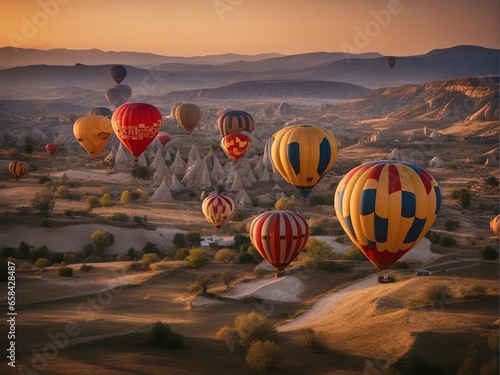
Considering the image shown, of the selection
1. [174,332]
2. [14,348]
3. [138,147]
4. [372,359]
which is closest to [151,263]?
[138,147]

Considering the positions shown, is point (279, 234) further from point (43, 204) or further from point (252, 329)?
point (43, 204)

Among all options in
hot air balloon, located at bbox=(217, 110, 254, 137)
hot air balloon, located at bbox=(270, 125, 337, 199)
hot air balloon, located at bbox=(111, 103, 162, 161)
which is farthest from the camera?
hot air balloon, located at bbox=(217, 110, 254, 137)

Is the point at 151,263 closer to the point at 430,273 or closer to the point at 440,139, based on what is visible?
the point at 430,273

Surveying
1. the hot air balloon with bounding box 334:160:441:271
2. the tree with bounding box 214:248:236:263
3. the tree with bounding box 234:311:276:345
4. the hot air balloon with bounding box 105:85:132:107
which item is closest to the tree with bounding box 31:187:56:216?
the tree with bounding box 214:248:236:263

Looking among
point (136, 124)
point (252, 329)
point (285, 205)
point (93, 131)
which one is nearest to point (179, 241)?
point (136, 124)

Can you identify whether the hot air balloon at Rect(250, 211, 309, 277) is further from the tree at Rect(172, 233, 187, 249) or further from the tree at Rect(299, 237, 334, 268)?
the tree at Rect(172, 233, 187, 249)

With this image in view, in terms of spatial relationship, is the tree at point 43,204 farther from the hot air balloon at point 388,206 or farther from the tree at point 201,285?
the hot air balloon at point 388,206
